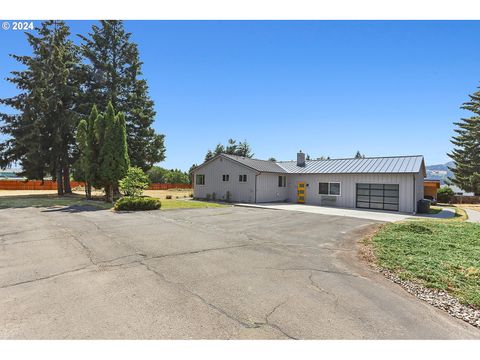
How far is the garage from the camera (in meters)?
19.7

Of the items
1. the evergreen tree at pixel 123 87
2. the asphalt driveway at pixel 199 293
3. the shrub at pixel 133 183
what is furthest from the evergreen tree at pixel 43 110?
the asphalt driveway at pixel 199 293

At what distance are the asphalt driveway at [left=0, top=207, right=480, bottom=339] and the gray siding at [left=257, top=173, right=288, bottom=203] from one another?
1538cm

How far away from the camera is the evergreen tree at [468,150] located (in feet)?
122

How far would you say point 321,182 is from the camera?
2336 centimetres

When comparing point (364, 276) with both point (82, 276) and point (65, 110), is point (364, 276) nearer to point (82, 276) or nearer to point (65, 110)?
point (82, 276)

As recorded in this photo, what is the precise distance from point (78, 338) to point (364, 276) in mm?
5075

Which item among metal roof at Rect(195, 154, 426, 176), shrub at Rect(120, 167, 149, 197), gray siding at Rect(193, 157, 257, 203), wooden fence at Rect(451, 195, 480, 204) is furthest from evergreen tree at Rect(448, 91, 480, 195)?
shrub at Rect(120, 167, 149, 197)

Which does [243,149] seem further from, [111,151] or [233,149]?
[111,151]

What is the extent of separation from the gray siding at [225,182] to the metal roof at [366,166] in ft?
14.9

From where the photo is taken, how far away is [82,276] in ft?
16.8

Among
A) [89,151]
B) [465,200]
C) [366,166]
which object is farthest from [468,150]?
[89,151]

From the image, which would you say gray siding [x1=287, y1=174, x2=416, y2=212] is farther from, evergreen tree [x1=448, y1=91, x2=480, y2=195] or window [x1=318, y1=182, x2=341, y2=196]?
evergreen tree [x1=448, y1=91, x2=480, y2=195]

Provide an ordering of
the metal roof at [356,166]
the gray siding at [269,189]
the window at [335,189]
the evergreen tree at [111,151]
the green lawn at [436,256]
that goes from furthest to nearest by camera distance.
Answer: the gray siding at [269,189]
the window at [335,189]
the evergreen tree at [111,151]
the metal roof at [356,166]
the green lawn at [436,256]

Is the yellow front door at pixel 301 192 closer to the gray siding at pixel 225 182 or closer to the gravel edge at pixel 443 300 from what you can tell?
the gray siding at pixel 225 182
